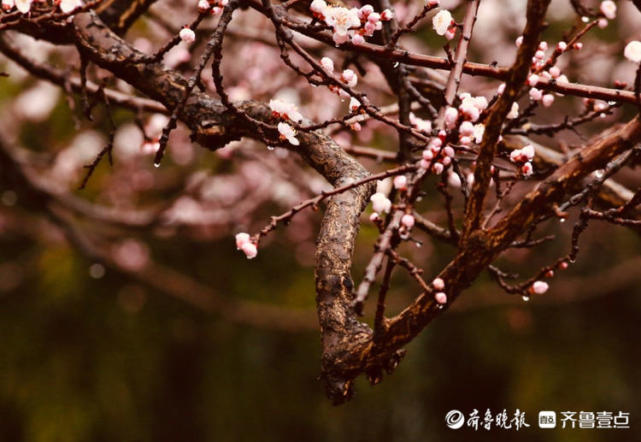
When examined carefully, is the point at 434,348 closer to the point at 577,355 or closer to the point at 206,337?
the point at 577,355

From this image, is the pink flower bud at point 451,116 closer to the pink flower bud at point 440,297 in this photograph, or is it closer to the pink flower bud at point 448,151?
the pink flower bud at point 448,151

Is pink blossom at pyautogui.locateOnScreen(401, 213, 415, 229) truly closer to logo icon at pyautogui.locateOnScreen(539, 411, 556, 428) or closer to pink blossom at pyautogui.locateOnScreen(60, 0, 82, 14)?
pink blossom at pyautogui.locateOnScreen(60, 0, 82, 14)

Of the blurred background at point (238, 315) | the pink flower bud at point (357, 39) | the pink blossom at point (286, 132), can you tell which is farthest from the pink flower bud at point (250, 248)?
the blurred background at point (238, 315)

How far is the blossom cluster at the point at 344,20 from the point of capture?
1.21 m

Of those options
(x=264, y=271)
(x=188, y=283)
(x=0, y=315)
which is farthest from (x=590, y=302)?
(x=0, y=315)

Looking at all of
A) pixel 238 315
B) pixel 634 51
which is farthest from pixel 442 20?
pixel 238 315

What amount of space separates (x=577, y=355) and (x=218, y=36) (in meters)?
4.73

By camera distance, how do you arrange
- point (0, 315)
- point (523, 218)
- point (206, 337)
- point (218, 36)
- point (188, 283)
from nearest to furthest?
point (523, 218) → point (218, 36) → point (188, 283) → point (0, 315) → point (206, 337)

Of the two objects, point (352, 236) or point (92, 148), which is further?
point (92, 148)

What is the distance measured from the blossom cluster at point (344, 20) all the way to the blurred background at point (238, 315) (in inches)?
110

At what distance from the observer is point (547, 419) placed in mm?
4812

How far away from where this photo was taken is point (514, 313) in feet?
16.8

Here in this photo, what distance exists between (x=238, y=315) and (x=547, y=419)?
8.86ft

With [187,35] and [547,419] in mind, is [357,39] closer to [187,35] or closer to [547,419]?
[187,35]
